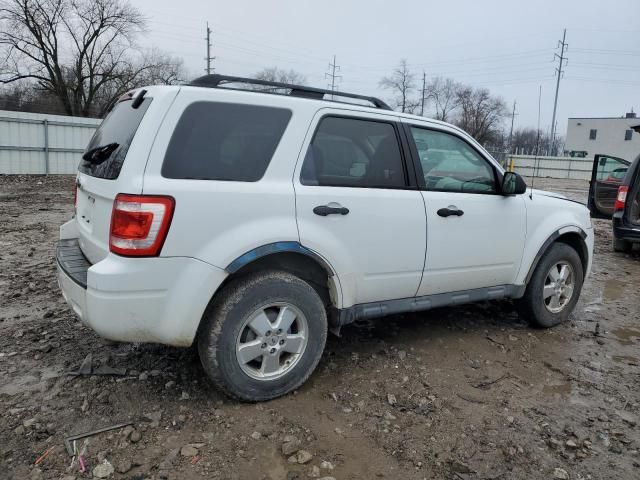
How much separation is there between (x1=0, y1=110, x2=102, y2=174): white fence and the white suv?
16.9 metres

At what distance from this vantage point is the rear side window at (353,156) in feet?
10.7

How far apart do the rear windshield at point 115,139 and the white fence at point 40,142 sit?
1671 cm

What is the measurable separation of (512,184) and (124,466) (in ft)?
11.1

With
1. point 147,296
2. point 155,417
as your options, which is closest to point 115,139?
point 147,296

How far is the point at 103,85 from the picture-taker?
1500 inches

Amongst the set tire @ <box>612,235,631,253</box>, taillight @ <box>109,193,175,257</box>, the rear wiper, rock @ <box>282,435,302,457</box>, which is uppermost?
the rear wiper

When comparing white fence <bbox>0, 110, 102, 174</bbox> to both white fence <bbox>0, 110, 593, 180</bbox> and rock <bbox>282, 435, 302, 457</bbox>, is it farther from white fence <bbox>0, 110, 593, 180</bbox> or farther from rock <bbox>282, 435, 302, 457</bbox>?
rock <bbox>282, 435, 302, 457</bbox>

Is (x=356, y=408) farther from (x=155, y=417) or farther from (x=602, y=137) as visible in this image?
(x=602, y=137)

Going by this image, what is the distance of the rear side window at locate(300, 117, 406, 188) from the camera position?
10.7 feet

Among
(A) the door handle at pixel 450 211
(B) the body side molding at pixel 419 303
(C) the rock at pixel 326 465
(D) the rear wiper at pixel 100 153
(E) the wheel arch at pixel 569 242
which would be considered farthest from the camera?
(E) the wheel arch at pixel 569 242

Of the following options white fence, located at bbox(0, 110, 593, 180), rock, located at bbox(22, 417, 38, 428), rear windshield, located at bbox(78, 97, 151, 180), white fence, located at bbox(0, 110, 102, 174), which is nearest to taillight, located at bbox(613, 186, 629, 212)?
rear windshield, located at bbox(78, 97, 151, 180)

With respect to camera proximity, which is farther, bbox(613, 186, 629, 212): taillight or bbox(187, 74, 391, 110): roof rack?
bbox(613, 186, 629, 212): taillight

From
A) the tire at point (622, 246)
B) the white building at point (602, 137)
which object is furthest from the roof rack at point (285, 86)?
the white building at point (602, 137)

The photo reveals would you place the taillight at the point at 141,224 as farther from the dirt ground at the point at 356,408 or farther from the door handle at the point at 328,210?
the dirt ground at the point at 356,408
